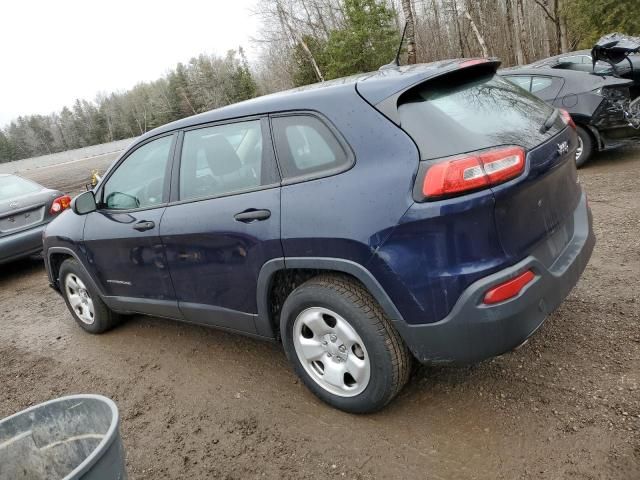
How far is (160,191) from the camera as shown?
3477mm

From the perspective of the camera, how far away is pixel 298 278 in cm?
287

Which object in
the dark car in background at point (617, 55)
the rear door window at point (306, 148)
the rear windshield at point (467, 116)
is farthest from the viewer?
the dark car in background at point (617, 55)

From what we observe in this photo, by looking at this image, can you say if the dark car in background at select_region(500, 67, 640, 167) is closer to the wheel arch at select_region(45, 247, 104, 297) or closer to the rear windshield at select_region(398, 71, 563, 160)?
the rear windshield at select_region(398, 71, 563, 160)

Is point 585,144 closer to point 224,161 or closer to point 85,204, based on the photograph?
point 224,161

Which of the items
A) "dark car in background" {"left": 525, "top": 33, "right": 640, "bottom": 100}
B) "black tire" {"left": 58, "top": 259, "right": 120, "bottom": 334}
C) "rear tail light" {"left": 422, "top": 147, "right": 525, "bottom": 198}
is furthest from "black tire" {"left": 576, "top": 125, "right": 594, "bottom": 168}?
"black tire" {"left": 58, "top": 259, "right": 120, "bottom": 334}

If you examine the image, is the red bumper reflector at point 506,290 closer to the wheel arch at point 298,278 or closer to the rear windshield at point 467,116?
the wheel arch at point 298,278

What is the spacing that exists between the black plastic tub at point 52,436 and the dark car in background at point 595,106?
621cm

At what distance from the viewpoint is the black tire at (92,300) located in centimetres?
432

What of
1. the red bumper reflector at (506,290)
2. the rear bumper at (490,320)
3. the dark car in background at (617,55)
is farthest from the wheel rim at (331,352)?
the dark car in background at (617,55)

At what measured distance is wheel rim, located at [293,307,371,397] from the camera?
261 centimetres

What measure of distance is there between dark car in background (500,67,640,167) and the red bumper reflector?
16.1 ft

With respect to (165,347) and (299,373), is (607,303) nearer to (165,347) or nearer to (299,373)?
(299,373)

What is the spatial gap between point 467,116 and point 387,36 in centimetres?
2381

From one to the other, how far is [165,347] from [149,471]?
151cm
